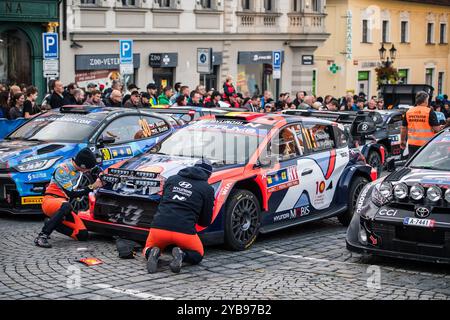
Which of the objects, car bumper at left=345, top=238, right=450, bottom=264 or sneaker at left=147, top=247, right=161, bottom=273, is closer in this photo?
car bumper at left=345, top=238, right=450, bottom=264

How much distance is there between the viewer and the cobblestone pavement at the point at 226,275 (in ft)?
29.4

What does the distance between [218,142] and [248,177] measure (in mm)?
892

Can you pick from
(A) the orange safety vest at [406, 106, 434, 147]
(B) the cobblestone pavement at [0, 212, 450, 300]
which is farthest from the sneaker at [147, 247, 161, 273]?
(A) the orange safety vest at [406, 106, 434, 147]

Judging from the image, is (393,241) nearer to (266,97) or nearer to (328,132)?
(328,132)

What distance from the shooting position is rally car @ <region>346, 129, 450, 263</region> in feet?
31.7

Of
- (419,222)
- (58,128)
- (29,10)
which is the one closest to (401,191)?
(419,222)

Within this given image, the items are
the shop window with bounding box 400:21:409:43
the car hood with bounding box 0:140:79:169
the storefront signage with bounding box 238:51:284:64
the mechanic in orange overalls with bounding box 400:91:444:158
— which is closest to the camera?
the car hood with bounding box 0:140:79:169

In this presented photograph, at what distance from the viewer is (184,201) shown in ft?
32.4

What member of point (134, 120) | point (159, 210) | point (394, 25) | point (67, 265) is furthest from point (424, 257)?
point (394, 25)

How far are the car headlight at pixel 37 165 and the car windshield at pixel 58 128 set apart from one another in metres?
0.64

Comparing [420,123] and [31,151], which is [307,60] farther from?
[31,151]

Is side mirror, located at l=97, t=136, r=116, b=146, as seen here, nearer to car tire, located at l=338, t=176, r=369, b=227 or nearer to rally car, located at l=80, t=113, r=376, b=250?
rally car, located at l=80, t=113, r=376, b=250

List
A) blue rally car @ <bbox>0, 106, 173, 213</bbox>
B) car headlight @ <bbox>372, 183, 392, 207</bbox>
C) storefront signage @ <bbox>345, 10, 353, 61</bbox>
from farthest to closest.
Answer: storefront signage @ <bbox>345, 10, 353, 61</bbox>
blue rally car @ <bbox>0, 106, 173, 213</bbox>
car headlight @ <bbox>372, 183, 392, 207</bbox>

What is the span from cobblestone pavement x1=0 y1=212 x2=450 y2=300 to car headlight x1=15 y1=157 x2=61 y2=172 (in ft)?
5.12
